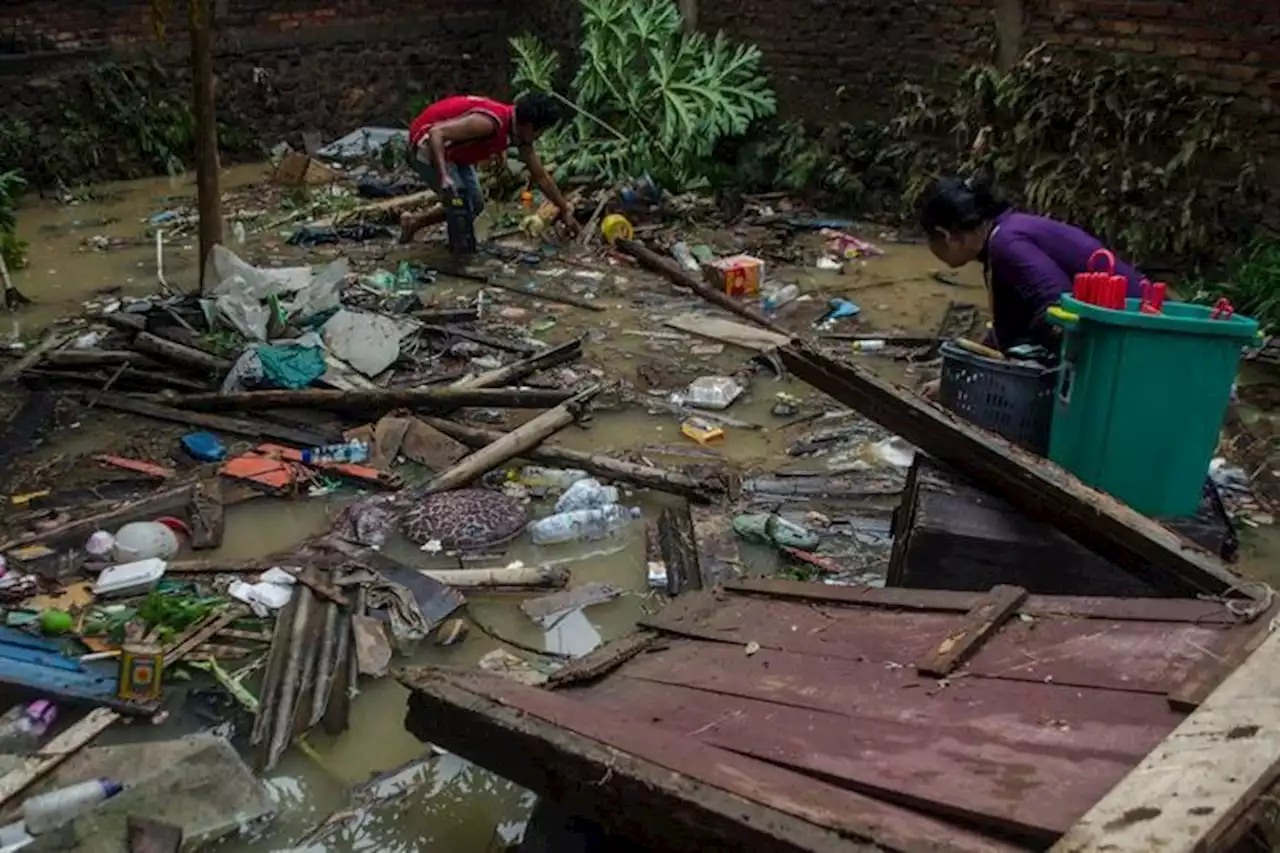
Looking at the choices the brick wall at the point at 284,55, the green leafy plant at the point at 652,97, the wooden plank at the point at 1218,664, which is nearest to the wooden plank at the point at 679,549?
the wooden plank at the point at 1218,664

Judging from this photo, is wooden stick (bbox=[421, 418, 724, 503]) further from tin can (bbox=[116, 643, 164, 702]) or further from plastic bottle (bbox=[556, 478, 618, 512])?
tin can (bbox=[116, 643, 164, 702])

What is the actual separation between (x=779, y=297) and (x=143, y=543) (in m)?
4.65

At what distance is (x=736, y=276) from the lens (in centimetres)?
797

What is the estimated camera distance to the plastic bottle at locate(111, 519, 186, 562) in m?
4.55

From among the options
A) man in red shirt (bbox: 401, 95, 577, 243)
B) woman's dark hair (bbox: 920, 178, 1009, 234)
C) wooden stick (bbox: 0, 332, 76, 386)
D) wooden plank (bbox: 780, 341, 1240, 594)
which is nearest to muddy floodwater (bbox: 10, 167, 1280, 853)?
wooden stick (bbox: 0, 332, 76, 386)

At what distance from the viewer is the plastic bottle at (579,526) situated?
487 centimetres

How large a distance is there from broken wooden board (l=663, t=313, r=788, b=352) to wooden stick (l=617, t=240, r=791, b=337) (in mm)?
89

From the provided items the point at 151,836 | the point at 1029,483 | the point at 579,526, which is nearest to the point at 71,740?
the point at 151,836

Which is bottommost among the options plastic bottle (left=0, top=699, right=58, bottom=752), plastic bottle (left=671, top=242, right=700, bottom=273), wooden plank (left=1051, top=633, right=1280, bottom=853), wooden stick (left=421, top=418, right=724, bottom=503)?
plastic bottle (left=0, top=699, right=58, bottom=752)

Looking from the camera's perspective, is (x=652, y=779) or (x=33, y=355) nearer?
(x=652, y=779)

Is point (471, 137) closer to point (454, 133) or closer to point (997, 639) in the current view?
point (454, 133)

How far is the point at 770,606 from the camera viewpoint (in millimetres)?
3107

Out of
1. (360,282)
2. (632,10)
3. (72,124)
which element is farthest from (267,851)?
(72,124)

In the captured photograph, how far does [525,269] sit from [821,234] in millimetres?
2649
